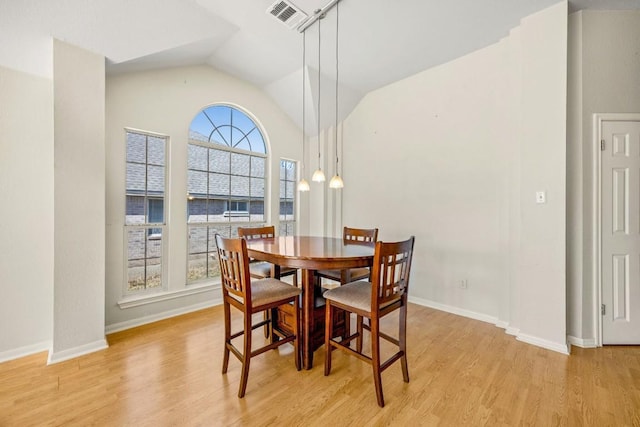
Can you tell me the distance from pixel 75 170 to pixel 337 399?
8.66ft

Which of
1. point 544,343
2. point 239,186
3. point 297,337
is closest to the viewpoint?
point 297,337

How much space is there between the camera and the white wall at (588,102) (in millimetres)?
2369

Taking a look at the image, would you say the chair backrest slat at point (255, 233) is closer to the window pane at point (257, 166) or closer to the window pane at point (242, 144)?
the window pane at point (257, 166)

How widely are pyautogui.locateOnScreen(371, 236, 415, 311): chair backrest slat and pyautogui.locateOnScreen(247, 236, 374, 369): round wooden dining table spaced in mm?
177

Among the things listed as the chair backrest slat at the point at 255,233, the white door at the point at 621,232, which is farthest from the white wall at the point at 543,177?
the chair backrest slat at the point at 255,233

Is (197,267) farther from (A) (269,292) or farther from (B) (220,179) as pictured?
Result: (A) (269,292)

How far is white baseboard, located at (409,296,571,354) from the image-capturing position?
2.31 m

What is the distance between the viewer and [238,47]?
3006 mm

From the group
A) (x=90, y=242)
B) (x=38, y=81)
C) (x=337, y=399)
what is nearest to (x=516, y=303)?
(x=337, y=399)

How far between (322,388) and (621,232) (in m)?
2.86

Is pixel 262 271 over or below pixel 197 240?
below

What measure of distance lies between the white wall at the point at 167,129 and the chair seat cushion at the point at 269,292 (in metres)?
1.57

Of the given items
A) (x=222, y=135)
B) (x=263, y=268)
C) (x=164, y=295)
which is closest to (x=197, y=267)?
Result: (x=164, y=295)

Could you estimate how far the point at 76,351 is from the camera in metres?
2.21
